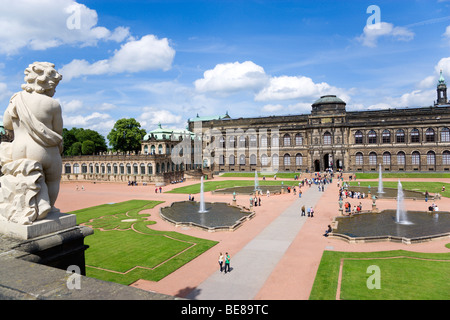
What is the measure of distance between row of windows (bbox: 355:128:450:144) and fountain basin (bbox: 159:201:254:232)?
5572cm

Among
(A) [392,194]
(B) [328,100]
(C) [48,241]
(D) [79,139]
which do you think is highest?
(B) [328,100]

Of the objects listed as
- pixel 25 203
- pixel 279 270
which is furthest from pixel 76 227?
pixel 279 270

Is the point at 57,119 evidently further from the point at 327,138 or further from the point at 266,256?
the point at 327,138

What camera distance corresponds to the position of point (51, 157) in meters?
6.21

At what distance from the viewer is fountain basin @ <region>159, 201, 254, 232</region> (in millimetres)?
28630

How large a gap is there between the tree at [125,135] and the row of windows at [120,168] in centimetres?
1187

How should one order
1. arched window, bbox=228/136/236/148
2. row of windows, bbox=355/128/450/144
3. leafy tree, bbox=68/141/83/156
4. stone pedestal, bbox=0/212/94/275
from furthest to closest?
leafy tree, bbox=68/141/83/156 → arched window, bbox=228/136/236/148 → row of windows, bbox=355/128/450/144 → stone pedestal, bbox=0/212/94/275

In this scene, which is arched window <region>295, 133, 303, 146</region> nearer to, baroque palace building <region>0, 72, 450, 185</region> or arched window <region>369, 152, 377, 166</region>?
baroque palace building <region>0, 72, 450, 185</region>

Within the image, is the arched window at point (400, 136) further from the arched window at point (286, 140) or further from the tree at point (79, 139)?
the tree at point (79, 139)

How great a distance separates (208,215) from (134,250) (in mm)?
13406

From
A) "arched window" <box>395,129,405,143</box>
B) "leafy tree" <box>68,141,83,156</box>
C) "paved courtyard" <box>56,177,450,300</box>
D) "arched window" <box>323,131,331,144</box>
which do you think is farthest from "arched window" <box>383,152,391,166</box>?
"leafy tree" <box>68,141,83,156</box>

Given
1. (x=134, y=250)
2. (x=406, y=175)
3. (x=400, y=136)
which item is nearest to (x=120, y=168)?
(x=134, y=250)

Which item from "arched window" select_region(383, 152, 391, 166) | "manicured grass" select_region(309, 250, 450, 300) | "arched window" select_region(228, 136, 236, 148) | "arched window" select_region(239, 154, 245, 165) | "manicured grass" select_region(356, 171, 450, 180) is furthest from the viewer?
"arched window" select_region(228, 136, 236, 148)

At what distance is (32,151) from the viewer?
600cm
